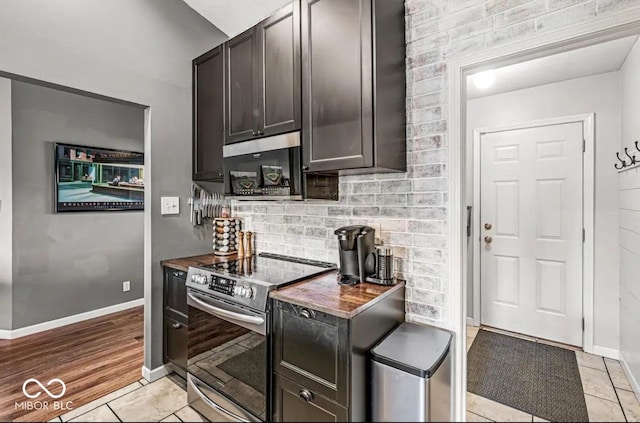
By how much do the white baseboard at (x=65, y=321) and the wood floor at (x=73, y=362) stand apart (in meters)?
0.06

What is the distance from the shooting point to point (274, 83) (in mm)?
1971

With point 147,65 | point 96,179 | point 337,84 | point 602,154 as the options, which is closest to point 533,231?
point 602,154

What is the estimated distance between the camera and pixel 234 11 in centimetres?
246

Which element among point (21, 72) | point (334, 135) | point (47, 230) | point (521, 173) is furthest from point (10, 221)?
point (521, 173)

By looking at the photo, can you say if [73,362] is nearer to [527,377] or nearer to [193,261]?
[193,261]

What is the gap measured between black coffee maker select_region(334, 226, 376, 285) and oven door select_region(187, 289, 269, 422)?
516 mm

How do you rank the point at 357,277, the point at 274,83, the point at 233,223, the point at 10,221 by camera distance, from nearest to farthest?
the point at 357,277 < the point at 274,83 < the point at 233,223 < the point at 10,221

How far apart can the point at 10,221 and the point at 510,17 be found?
13.5 ft

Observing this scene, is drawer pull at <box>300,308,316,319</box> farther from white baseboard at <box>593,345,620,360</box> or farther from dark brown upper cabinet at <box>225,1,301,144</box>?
white baseboard at <box>593,345,620,360</box>

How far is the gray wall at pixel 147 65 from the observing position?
1.76 m

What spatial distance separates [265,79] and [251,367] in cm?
170

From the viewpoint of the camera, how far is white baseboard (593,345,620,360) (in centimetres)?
258

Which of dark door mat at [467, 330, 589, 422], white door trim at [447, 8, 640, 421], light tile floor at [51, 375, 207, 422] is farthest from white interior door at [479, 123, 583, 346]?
light tile floor at [51, 375, 207, 422]

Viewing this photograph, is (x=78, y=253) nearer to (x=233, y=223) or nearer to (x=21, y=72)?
(x=233, y=223)
